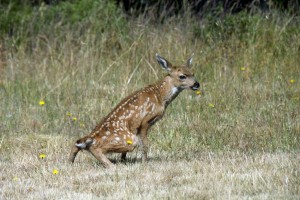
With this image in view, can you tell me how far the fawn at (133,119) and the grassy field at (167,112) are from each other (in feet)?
0.84

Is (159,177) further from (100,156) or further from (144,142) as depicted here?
(144,142)

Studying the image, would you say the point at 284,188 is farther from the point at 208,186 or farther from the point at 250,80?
the point at 250,80

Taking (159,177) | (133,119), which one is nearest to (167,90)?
(133,119)

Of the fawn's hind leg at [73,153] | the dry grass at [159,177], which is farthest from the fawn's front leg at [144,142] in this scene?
the fawn's hind leg at [73,153]

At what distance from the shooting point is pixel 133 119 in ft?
31.6

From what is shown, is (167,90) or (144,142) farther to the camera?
(167,90)

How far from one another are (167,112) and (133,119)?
284cm

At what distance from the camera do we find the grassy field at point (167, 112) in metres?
8.51

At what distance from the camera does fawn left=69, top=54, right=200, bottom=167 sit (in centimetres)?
934

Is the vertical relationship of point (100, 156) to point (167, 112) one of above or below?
below

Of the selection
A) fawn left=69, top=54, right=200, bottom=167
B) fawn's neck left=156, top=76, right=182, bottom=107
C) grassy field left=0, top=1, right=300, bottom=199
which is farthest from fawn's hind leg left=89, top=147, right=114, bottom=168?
fawn's neck left=156, top=76, right=182, bottom=107

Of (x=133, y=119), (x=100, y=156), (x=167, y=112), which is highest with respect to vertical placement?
(x=133, y=119)

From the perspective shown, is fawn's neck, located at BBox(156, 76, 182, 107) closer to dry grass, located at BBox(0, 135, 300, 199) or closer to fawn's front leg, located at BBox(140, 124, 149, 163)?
fawn's front leg, located at BBox(140, 124, 149, 163)

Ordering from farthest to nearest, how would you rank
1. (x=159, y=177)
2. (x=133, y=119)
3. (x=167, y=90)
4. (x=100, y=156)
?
(x=167, y=90)
(x=133, y=119)
(x=100, y=156)
(x=159, y=177)
